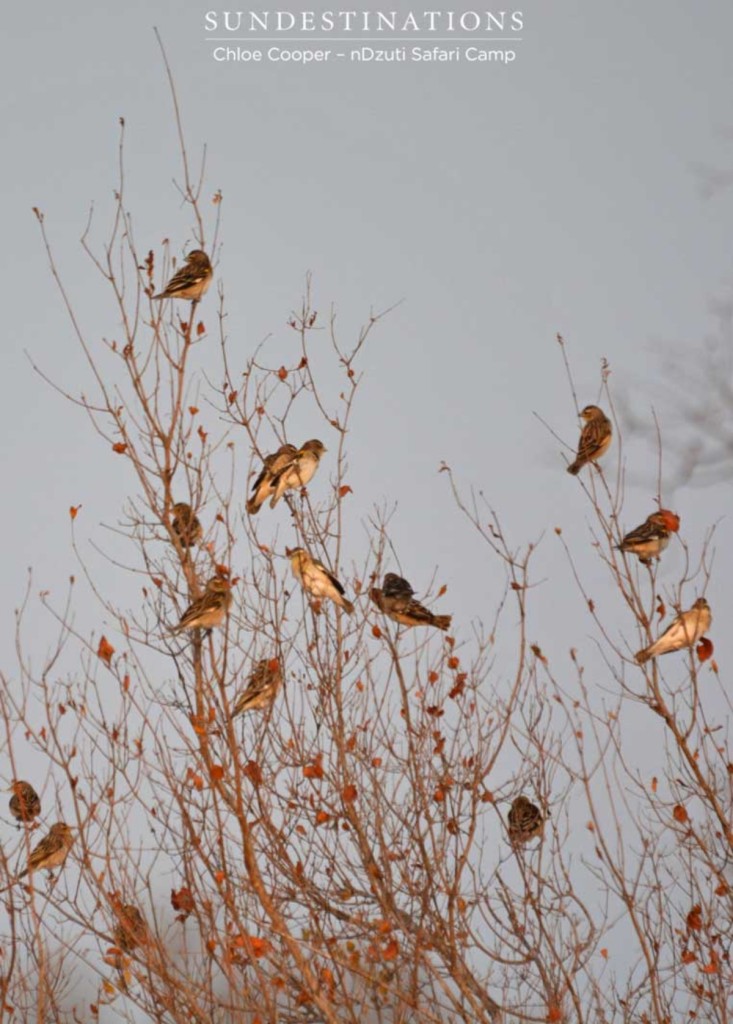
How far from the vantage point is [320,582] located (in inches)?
269

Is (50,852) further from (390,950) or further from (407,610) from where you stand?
(390,950)

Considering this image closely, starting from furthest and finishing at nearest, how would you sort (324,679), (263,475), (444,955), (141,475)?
(263,475) → (324,679) → (141,475) → (444,955)

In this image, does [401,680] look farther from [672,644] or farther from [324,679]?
[672,644]

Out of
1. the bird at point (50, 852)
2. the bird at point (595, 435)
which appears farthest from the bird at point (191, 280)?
the bird at point (50, 852)

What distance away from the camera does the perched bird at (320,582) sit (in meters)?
6.48

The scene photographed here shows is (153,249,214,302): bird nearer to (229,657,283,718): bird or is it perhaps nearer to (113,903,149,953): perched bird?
(229,657,283,718): bird

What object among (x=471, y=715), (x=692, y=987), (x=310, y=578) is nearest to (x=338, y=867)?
(x=471, y=715)

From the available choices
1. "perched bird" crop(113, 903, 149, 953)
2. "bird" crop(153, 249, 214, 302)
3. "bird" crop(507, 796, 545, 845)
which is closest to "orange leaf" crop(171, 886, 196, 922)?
"perched bird" crop(113, 903, 149, 953)

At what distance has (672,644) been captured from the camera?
20.3 ft

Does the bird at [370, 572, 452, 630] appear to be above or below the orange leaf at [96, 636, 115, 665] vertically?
above

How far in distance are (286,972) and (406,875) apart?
0.81m

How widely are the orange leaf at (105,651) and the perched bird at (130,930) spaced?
3.38ft

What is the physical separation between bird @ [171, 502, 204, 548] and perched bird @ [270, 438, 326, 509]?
1.92ft

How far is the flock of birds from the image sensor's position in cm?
589
